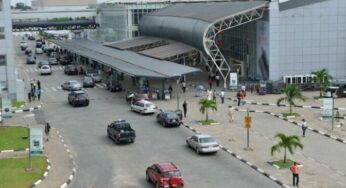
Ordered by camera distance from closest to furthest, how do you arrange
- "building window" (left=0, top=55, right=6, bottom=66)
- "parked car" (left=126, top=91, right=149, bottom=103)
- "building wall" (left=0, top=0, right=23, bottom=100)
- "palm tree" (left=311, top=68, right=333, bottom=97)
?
"parked car" (left=126, top=91, right=149, bottom=103) → "palm tree" (left=311, top=68, right=333, bottom=97) → "building wall" (left=0, top=0, right=23, bottom=100) → "building window" (left=0, top=55, right=6, bottom=66)

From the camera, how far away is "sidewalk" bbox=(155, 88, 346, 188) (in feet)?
103

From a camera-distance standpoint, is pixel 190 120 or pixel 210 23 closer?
pixel 190 120

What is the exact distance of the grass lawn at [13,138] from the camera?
1585 inches

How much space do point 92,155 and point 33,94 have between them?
2634 centimetres

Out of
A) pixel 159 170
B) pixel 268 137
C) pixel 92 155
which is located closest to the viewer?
pixel 159 170

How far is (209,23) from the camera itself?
6731cm

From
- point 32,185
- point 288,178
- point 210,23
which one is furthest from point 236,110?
point 32,185

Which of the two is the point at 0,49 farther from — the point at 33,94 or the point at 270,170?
the point at 270,170

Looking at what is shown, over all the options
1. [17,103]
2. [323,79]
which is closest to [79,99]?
[17,103]

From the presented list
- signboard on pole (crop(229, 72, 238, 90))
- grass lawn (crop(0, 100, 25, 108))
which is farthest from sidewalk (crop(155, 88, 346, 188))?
grass lawn (crop(0, 100, 25, 108))

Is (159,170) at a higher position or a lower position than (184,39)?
lower

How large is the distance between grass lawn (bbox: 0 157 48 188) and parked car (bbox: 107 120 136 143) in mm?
5759

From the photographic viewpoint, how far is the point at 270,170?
3319 centimetres

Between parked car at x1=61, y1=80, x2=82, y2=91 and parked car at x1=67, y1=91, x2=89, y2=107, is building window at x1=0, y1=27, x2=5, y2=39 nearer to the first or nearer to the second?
parked car at x1=61, y1=80, x2=82, y2=91
